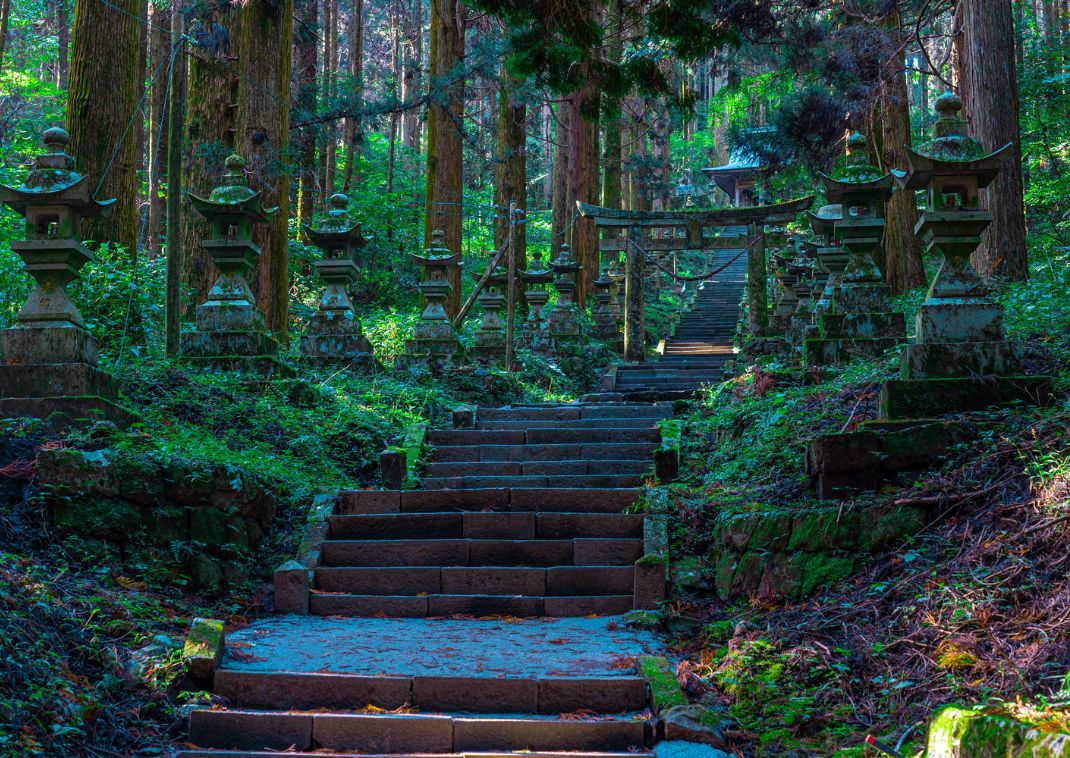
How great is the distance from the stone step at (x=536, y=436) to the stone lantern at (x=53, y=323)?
3.72m

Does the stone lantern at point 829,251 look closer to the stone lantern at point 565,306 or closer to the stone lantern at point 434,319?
the stone lantern at point 434,319

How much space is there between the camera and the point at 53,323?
7.78m

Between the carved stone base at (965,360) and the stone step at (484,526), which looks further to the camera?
the stone step at (484,526)

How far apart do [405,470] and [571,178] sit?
15997mm

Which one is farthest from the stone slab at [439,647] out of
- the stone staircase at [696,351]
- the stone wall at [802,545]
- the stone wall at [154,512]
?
the stone staircase at [696,351]

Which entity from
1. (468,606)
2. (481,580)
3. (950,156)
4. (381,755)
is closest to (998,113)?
(950,156)

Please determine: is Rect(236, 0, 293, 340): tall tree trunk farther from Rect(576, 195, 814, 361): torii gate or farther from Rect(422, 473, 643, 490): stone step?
Rect(576, 195, 814, 361): torii gate

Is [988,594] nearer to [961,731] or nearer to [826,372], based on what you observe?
[961,731]

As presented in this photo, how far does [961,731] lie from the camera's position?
10.2 feet

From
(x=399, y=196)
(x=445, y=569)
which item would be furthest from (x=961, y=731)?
(x=399, y=196)

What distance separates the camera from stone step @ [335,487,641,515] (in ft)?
28.7

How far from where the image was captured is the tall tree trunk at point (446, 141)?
18.4m

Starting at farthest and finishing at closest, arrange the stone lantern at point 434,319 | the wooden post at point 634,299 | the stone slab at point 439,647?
1. the wooden post at point 634,299
2. the stone lantern at point 434,319
3. the stone slab at point 439,647

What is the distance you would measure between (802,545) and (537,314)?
14.0m
